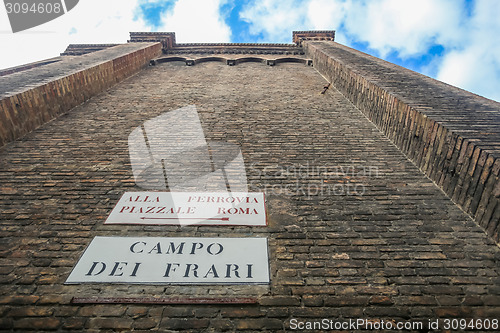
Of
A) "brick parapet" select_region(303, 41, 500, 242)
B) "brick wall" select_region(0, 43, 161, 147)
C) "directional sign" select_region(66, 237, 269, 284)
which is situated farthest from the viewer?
"brick wall" select_region(0, 43, 161, 147)

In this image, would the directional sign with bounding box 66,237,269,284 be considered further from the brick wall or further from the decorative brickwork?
the decorative brickwork

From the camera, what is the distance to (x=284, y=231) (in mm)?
2990

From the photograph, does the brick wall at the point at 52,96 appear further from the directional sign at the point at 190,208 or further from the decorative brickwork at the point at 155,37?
the decorative brickwork at the point at 155,37

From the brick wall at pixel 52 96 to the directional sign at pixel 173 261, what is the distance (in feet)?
9.82

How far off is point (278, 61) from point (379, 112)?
19.1 feet

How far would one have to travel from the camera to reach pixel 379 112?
492cm

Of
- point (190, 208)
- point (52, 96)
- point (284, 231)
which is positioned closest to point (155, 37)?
point (52, 96)

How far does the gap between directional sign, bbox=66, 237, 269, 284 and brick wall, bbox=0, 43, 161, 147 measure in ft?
9.82

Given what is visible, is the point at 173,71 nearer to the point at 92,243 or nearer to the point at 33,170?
the point at 33,170

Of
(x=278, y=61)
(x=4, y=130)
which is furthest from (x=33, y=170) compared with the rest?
(x=278, y=61)

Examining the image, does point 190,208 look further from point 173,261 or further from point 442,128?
point 442,128

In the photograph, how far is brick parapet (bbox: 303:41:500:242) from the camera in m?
2.95

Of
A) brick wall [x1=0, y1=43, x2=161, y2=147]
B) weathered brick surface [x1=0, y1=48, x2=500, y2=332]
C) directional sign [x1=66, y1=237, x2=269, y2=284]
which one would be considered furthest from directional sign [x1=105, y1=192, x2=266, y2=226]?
brick wall [x1=0, y1=43, x2=161, y2=147]

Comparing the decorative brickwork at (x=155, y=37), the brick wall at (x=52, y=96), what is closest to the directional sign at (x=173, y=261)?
the brick wall at (x=52, y=96)
